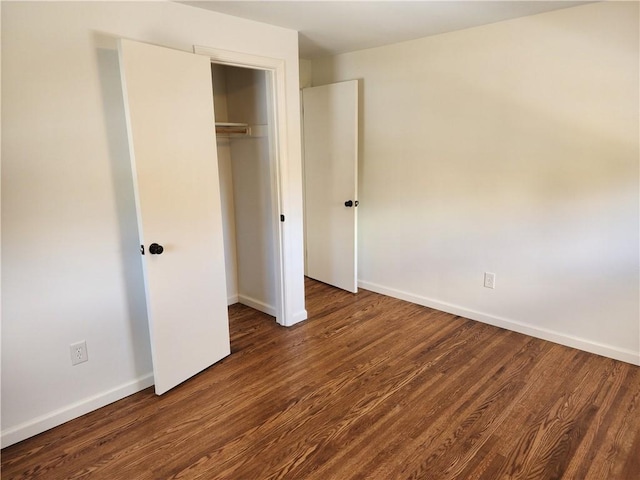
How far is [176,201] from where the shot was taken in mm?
2375

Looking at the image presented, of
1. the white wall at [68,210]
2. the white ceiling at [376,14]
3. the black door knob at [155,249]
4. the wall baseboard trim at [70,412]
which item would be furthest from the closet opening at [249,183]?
the wall baseboard trim at [70,412]

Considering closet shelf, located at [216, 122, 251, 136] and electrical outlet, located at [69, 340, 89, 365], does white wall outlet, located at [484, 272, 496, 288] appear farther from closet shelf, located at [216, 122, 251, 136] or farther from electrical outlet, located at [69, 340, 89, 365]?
electrical outlet, located at [69, 340, 89, 365]

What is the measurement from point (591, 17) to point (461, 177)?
1.29 meters

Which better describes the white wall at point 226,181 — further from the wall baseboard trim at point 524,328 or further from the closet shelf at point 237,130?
the wall baseboard trim at point 524,328

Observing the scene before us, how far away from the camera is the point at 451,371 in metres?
2.67

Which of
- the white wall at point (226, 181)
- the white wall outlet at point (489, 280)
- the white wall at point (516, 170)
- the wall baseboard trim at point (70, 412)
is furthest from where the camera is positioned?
the white wall at point (226, 181)

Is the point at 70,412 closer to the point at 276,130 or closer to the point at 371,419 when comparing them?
the point at 371,419

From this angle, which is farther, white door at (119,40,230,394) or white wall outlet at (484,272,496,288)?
white wall outlet at (484,272,496,288)

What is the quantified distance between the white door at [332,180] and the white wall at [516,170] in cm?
21

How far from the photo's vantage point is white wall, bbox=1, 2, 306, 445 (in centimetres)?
192

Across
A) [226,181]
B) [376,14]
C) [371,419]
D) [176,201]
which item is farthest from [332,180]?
[371,419]

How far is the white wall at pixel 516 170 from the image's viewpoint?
102 inches

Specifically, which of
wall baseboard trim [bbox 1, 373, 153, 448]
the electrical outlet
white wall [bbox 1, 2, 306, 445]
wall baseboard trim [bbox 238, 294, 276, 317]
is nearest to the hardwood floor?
wall baseboard trim [bbox 1, 373, 153, 448]

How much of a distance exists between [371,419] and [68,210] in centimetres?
193
